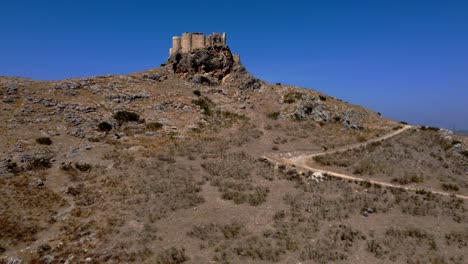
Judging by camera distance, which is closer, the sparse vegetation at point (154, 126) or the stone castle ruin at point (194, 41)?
the sparse vegetation at point (154, 126)

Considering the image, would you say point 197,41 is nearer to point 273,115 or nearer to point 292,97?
point 292,97

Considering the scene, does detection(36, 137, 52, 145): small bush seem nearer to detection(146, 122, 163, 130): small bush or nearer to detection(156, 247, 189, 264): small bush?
detection(146, 122, 163, 130): small bush

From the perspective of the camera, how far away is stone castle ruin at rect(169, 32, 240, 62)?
2657 inches

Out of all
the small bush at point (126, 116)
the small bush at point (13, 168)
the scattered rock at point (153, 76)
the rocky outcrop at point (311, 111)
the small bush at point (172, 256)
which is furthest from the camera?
the scattered rock at point (153, 76)

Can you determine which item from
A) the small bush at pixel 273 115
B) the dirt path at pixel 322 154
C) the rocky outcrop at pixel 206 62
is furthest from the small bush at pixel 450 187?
the rocky outcrop at pixel 206 62

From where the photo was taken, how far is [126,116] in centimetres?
5225

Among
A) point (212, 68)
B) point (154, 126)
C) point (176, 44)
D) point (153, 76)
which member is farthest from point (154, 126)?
point (176, 44)

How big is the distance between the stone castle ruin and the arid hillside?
2.57 m

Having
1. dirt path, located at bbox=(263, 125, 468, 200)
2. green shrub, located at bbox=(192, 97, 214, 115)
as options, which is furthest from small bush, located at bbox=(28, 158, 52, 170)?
green shrub, located at bbox=(192, 97, 214, 115)

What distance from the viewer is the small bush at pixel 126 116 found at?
5166cm

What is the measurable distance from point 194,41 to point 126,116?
2325 centimetres

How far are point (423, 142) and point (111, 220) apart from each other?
44.1 metres

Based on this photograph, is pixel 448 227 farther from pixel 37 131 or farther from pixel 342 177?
pixel 37 131

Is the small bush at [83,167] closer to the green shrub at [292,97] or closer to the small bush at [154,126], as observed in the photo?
the small bush at [154,126]
